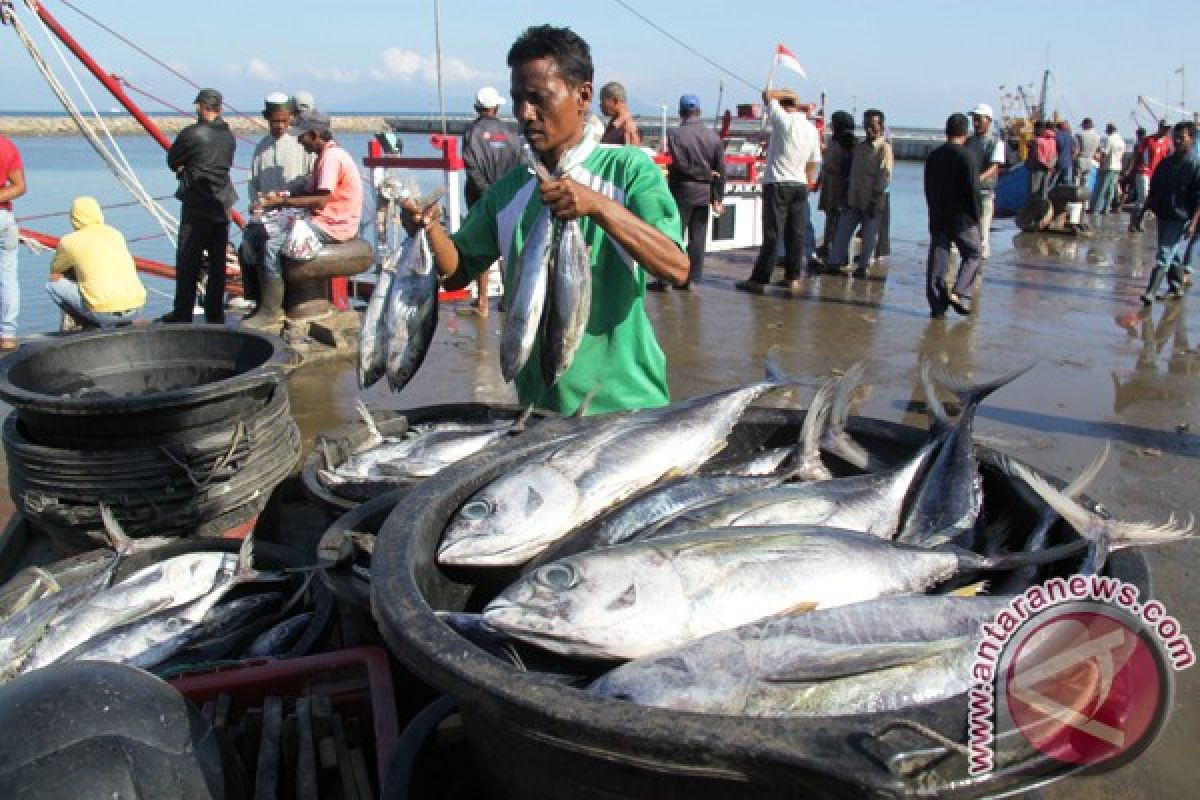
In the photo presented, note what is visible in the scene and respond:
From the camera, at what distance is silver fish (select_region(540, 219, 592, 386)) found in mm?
2666

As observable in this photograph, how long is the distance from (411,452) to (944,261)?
7593 mm

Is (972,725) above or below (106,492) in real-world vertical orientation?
above

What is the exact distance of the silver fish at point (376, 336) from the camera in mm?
3062

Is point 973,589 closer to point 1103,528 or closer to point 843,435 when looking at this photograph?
point 1103,528

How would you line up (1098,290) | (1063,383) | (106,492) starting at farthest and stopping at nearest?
1. (1098,290)
2. (1063,383)
3. (106,492)

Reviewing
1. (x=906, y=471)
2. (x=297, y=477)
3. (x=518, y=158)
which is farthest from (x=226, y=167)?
(x=906, y=471)

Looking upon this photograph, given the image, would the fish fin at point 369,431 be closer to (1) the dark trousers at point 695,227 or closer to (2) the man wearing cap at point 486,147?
(2) the man wearing cap at point 486,147

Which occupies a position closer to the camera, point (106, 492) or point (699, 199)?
point (106, 492)

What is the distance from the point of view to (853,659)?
4.55 ft

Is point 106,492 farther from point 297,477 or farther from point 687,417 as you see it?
point 687,417

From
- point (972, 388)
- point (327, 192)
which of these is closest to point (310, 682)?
point (972, 388)

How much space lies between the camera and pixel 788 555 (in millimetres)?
1668

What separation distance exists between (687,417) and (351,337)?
5666 mm

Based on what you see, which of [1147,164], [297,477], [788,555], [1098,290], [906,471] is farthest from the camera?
[1147,164]
